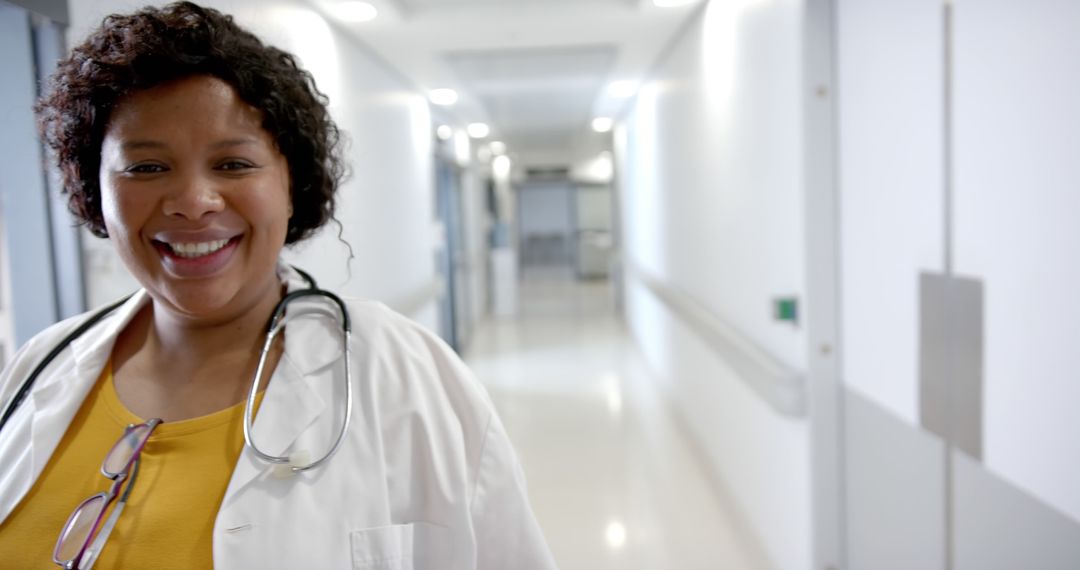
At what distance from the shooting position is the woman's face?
0.99 metres

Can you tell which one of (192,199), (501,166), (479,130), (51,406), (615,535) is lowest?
(615,535)

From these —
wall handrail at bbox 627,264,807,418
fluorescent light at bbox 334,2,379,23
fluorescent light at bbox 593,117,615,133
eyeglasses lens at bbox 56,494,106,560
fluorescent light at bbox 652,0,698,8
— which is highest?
fluorescent light at bbox 593,117,615,133

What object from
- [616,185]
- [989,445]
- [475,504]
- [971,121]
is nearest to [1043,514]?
[989,445]

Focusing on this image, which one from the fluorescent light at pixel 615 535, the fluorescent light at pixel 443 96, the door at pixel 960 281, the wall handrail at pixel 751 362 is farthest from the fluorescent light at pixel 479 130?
the door at pixel 960 281

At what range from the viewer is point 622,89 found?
6.66 m

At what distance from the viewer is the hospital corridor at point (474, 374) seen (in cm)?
100

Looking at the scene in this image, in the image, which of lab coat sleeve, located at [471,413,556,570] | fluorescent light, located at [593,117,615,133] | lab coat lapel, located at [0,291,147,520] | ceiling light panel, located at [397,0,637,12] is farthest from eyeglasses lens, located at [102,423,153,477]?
fluorescent light, located at [593,117,615,133]

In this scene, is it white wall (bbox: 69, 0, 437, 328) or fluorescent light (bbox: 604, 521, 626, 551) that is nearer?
white wall (bbox: 69, 0, 437, 328)

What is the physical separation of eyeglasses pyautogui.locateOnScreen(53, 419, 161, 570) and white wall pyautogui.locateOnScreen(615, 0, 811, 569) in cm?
204

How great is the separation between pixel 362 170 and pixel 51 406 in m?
2.91

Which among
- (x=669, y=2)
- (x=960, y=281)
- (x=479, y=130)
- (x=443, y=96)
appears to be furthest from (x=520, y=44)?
(x=479, y=130)

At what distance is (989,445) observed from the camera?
1.57m

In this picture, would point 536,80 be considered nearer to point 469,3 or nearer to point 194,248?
point 469,3

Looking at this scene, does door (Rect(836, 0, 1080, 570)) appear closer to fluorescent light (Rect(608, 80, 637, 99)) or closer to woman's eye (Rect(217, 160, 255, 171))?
woman's eye (Rect(217, 160, 255, 171))
